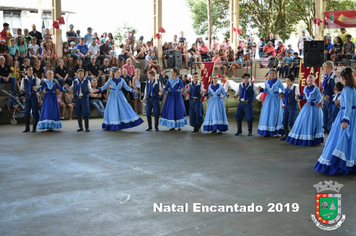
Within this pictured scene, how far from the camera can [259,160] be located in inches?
296

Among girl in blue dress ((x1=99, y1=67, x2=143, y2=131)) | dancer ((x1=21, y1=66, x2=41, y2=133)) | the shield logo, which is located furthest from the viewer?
girl in blue dress ((x1=99, y1=67, x2=143, y2=131))

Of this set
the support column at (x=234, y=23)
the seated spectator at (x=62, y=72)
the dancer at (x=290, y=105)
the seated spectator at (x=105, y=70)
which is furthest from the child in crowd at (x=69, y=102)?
the support column at (x=234, y=23)

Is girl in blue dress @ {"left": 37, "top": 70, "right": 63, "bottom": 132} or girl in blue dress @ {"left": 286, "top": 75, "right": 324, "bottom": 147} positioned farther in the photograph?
girl in blue dress @ {"left": 37, "top": 70, "right": 63, "bottom": 132}

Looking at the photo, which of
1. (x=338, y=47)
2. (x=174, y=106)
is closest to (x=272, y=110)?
(x=174, y=106)

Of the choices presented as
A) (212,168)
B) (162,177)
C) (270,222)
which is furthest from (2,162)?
(270,222)

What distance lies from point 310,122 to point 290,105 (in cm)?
80

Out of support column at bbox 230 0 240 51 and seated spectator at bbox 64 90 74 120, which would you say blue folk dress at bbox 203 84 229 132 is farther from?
support column at bbox 230 0 240 51

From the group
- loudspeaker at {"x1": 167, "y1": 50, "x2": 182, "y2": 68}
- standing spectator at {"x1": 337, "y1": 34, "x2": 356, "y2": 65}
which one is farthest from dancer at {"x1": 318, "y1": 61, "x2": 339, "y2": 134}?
Result: loudspeaker at {"x1": 167, "y1": 50, "x2": 182, "y2": 68}

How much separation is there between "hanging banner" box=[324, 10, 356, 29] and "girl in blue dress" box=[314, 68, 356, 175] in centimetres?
1096

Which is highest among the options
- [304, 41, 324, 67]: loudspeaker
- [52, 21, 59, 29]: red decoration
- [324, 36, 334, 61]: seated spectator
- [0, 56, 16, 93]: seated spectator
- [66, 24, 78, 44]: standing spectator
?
[52, 21, 59, 29]: red decoration

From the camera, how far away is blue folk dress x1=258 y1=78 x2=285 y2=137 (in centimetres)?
997

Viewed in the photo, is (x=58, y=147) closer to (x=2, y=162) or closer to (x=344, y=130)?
(x=2, y=162)

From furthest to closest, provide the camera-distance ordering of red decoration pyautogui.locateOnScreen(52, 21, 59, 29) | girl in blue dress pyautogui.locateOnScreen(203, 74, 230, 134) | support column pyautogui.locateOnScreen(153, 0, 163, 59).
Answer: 1. support column pyautogui.locateOnScreen(153, 0, 163, 59)
2. red decoration pyautogui.locateOnScreen(52, 21, 59, 29)
3. girl in blue dress pyautogui.locateOnScreen(203, 74, 230, 134)

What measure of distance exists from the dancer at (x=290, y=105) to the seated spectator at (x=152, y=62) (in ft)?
25.5
